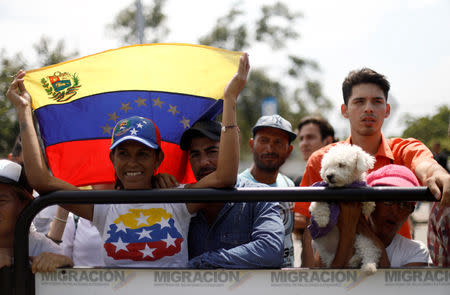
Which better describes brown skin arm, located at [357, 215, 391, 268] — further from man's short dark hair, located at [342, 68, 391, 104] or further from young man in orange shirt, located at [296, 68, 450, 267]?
man's short dark hair, located at [342, 68, 391, 104]

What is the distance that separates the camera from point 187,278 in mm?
2088

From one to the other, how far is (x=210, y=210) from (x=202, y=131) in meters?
0.50

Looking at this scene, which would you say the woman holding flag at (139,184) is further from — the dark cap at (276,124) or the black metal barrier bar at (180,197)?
the dark cap at (276,124)

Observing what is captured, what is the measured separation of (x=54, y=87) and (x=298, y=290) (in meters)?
1.87

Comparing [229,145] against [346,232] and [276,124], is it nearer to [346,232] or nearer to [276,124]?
[346,232]

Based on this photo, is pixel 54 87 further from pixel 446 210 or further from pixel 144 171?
pixel 446 210

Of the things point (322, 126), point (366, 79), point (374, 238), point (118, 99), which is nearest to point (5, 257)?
point (118, 99)

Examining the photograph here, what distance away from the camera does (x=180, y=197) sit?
6.77ft

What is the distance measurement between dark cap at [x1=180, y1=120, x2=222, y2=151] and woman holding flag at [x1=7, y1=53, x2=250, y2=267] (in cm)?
34

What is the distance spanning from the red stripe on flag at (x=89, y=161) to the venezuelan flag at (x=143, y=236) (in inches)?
26.5

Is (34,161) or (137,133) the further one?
(137,133)

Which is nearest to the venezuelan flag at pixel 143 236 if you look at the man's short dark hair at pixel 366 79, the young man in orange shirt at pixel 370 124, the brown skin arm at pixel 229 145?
the brown skin arm at pixel 229 145

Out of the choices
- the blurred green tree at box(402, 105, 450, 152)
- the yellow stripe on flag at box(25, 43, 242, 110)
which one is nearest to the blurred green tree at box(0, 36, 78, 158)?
the yellow stripe on flag at box(25, 43, 242, 110)

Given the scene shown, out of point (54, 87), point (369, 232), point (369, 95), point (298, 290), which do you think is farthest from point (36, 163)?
point (369, 95)
